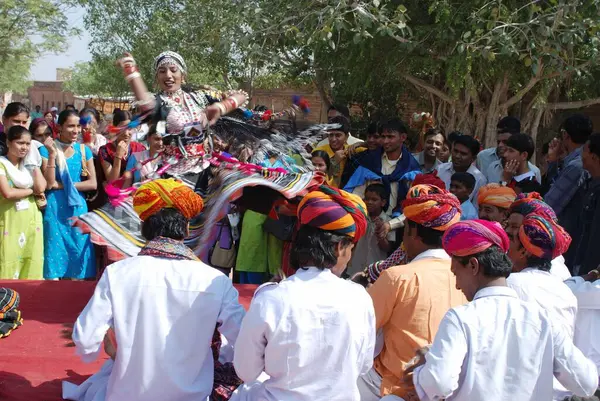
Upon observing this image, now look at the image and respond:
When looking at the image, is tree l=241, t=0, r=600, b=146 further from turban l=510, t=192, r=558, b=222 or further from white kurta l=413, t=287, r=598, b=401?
white kurta l=413, t=287, r=598, b=401

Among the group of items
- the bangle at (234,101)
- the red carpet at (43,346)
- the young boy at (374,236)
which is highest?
the bangle at (234,101)

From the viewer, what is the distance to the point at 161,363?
305 centimetres

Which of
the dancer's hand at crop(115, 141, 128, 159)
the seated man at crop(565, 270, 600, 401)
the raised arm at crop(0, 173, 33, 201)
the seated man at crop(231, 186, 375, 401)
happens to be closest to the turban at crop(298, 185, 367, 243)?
the seated man at crop(231, 186, 375, 401)

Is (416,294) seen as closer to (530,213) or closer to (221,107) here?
(530,213)

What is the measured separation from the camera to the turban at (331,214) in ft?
9.66

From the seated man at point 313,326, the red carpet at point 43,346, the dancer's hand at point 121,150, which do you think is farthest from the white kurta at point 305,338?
the dancer's hand at point 121,150

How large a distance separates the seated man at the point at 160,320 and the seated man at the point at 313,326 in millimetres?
266

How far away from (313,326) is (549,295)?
1.14 metres

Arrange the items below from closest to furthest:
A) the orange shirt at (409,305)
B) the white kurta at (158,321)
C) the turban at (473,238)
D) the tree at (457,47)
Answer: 1. the turban at (473,238)
2. the white kurta at (158,321)
3. the orange shirt at (409,305)
4. the tree at (457,47)

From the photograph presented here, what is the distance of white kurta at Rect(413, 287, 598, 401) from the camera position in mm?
2680

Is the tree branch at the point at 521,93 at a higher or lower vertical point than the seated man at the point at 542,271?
higher

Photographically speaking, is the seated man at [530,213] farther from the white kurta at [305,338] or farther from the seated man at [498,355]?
the white kurta at [305,338]

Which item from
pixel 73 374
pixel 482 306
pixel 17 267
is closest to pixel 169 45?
pixel 17 267

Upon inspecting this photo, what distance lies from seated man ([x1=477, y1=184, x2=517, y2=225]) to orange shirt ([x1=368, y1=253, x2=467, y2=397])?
215 centimetres
